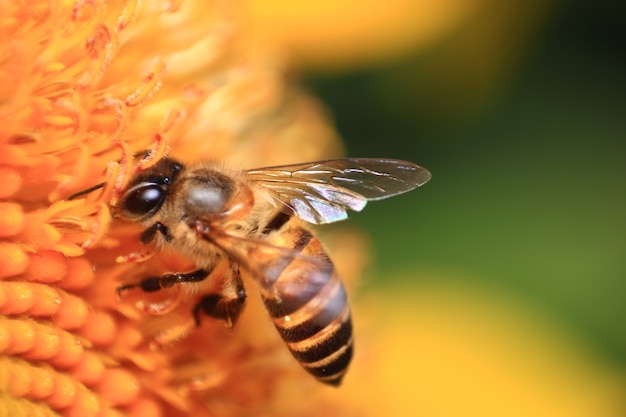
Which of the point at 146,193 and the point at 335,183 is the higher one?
the point at 335,183

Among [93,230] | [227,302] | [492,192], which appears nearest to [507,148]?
[492,192]

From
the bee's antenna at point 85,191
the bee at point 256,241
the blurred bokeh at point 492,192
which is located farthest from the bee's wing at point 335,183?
the blurred bokeh at point 492,192

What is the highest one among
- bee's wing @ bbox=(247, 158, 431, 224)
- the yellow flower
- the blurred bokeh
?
the blurred bokeh

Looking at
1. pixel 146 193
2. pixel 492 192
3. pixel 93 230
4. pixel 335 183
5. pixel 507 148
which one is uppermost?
pixel 507 148

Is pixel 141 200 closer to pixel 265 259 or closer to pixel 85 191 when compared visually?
pixel 85 191

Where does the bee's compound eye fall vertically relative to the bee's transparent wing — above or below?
below

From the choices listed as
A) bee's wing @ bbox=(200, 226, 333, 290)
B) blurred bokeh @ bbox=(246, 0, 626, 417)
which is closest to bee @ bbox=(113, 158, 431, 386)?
bee's wing @ bbox=(200, 226, 333, 290)

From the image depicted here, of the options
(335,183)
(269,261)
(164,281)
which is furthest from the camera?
(335,183)

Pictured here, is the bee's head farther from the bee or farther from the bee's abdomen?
the bee's abdomen
